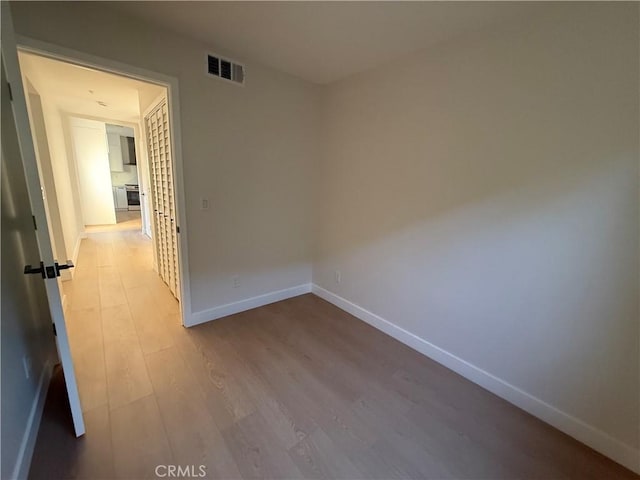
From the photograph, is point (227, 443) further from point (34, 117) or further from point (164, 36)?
point (34, 117)

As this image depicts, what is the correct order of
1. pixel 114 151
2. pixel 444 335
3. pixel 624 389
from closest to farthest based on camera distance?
1. pixel 624 389
2. pixel 444 335
3. pixel 114 151

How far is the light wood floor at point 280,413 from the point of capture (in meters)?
1.42

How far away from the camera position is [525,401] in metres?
1.80

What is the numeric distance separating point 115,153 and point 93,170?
3193mm

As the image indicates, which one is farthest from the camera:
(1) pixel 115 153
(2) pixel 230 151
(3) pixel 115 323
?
(1) pixel 115 153

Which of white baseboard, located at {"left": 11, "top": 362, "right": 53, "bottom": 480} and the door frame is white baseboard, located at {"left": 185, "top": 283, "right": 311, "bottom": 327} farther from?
white baseboard, located at {"left": 11, "top": 362, "right": 53, "bottom": 480}

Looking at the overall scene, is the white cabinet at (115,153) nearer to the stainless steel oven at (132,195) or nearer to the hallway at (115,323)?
the stainless steel oven at (132,195)

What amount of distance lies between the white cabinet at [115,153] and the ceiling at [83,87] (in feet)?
17.2

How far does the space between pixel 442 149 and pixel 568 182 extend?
0.78m

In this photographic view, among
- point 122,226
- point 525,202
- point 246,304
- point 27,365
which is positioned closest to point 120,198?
point 122,226

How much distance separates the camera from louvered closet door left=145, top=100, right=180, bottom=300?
2.72m

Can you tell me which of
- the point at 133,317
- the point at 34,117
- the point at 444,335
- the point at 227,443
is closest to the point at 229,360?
the point at 227,443

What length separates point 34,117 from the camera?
10.5 ft

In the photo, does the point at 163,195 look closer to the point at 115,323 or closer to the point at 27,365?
the point at 115,323
